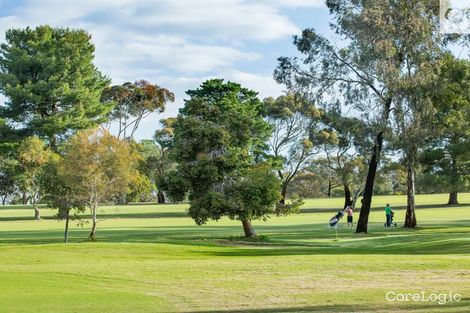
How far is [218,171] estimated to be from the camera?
4216cm

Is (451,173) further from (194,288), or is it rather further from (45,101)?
(194,288)

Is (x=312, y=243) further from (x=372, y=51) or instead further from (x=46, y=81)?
(x=46, y=81)

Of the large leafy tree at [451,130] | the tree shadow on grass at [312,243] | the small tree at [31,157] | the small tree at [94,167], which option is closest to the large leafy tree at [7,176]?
the small tree at [31,157]

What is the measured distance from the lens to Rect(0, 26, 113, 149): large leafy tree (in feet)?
267

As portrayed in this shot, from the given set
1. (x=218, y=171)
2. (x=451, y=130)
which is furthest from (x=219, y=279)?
(x=451, y=130)

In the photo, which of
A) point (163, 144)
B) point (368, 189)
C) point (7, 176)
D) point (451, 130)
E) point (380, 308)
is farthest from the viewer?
point (163, 144)

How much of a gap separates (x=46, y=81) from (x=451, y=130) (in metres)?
45.1

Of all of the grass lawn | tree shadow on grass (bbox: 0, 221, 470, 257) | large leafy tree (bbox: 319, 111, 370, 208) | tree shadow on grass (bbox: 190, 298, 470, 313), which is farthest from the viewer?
large leafy tree (bbox: 319, 111, 370, 208)

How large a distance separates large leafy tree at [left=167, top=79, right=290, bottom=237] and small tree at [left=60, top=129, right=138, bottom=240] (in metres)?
3.71

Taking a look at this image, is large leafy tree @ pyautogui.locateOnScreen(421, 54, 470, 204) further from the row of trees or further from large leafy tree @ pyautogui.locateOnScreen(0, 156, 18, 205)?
large leafy tree @ pyautogui.locateOnScreen(0, 156, 18, 205)

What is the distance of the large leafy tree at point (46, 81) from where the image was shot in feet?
267

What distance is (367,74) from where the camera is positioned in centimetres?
4647

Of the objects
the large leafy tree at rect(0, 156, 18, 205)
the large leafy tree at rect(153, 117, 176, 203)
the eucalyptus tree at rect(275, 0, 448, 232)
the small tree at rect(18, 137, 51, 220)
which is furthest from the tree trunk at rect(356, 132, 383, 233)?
the large leafy tree at rect(153, 117, 176, 203)

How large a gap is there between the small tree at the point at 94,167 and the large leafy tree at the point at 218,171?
12.2 feet
